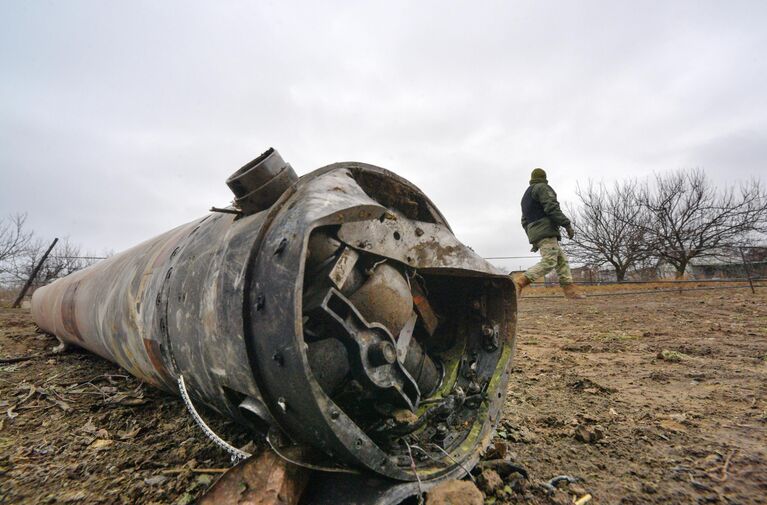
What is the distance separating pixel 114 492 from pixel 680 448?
87.8 inches

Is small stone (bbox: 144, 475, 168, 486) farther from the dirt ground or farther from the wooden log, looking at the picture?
the wooden log

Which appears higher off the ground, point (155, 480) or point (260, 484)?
point (260, 484)

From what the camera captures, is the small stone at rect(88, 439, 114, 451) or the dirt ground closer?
the dirt ground

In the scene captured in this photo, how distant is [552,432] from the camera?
1.84m

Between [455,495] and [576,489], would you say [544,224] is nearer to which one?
[576,489]

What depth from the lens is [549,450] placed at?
5.40 ft

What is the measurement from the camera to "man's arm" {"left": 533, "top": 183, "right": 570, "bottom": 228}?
5.23 meters

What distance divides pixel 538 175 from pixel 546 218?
662mm

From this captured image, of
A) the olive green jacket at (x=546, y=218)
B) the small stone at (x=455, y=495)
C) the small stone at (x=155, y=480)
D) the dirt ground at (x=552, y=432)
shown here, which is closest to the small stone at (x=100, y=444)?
the dirt ground at (x=552, y=432)

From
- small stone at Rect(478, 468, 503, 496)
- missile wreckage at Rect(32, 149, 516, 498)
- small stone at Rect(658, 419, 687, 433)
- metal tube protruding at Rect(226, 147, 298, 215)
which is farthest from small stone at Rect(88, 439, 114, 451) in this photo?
small stone at Rect(658, 419, 687, 433)

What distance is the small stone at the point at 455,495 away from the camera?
3.55 feet

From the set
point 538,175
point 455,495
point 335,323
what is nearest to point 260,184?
point 335,323

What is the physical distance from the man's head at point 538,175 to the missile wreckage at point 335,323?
167 inches

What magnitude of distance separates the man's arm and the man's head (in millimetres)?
234
